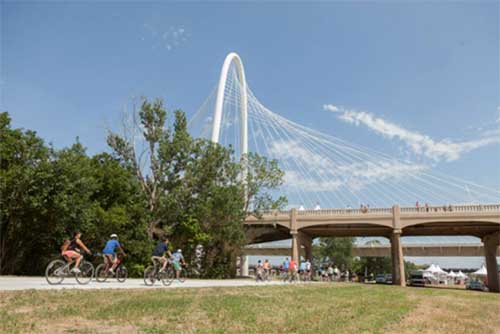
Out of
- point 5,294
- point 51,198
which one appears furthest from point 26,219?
point 5,294

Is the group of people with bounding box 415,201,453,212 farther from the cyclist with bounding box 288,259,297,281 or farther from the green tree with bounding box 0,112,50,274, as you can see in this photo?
the green tree with bounding box 0,112,50,274

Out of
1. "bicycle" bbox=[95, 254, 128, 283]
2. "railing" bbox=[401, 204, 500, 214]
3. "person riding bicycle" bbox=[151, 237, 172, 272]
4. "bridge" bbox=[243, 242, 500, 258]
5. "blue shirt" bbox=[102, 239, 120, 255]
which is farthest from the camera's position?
"bridge" bbox=[243, 242, 500, 258]

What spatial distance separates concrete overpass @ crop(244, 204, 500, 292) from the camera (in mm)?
36250

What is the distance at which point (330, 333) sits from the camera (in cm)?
627

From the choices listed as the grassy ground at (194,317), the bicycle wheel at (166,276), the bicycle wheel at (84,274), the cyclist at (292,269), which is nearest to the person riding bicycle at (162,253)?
the bicycle wheel at (166,276)

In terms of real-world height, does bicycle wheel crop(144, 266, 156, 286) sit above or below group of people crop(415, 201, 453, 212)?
below

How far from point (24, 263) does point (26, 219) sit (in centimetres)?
429

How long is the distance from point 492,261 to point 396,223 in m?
12.5

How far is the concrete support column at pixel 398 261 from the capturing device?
38344 mm

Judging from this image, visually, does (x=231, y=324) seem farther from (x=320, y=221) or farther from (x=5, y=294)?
(x=320, y=221)

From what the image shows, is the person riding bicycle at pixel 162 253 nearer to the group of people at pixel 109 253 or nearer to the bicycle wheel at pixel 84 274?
the group of people at pixel 109 253

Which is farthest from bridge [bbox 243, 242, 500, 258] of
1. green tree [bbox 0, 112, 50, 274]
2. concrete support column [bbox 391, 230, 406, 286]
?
green tree [bbox 0, 112, 50, 274]

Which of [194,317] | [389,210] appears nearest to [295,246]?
[389,210]

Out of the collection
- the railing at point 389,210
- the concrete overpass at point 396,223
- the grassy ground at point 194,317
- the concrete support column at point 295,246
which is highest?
the railing at point 389,210
